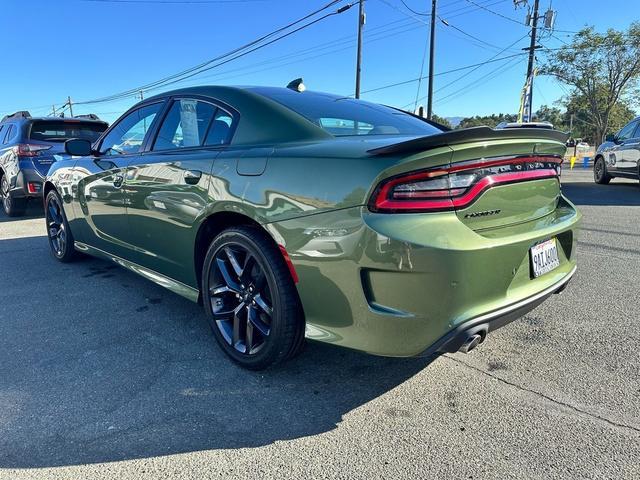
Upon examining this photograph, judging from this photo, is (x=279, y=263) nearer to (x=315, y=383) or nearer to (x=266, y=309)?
(x=266, y=309)

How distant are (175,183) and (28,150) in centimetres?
604

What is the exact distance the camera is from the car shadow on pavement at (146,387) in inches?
78.5

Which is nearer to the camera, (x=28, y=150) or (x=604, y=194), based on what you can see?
(x=28, y=150)

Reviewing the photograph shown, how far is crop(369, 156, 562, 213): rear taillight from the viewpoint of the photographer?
6.05 feet

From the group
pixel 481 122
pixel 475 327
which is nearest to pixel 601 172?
pixel 475 327

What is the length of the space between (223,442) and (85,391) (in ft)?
2.95

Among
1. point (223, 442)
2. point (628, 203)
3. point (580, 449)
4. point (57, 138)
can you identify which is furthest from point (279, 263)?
point (628, 203)

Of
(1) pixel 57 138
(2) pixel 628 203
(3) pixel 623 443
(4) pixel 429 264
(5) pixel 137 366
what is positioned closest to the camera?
(4) pixel 429 264

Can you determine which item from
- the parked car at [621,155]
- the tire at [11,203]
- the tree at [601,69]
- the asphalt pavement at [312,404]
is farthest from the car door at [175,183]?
the tree at [601,69]

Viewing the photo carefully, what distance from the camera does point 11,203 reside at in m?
7.79

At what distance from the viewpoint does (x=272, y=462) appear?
1.85 metres

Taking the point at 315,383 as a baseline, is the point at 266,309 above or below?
above

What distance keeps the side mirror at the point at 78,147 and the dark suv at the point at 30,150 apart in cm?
367

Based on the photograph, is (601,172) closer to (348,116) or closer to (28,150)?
(348,116)
